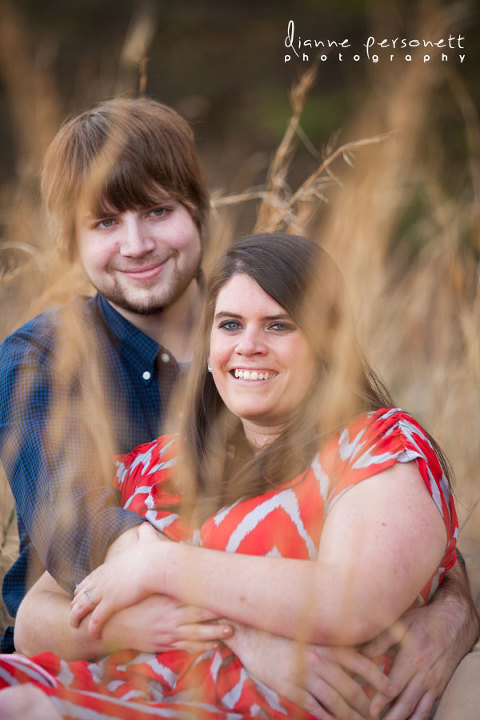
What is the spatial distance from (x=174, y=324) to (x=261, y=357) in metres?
0.84

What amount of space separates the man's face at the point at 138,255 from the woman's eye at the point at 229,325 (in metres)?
0.61

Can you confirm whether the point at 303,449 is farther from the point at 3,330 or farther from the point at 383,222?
the point at 3,330

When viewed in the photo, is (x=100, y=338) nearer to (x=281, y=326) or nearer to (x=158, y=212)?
(x=158, y=212)

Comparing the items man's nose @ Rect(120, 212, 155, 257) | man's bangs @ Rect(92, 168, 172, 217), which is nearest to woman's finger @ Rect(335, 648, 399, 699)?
man's nose @ Rect(120, 212, 155, 257)

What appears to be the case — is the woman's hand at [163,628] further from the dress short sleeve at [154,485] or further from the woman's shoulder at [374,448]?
the woman's shoulder at [374,448]

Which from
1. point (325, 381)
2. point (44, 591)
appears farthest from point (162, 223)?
point (44, 591)

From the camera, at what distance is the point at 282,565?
1449 millimetres

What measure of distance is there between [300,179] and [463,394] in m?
7.00

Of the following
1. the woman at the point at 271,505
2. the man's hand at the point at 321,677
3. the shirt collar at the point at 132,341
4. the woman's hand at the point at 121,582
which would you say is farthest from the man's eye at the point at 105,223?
the man's hand at the point at 321,677

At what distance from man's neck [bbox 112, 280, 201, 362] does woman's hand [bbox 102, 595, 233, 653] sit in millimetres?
986

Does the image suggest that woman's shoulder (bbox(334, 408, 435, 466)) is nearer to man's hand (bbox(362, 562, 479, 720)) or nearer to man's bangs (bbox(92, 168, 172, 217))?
man's hand (bbox(362, 562, 479, 720))

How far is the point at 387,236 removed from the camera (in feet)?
6.72

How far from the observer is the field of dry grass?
1.48m

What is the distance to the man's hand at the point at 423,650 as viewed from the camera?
1.50 m
